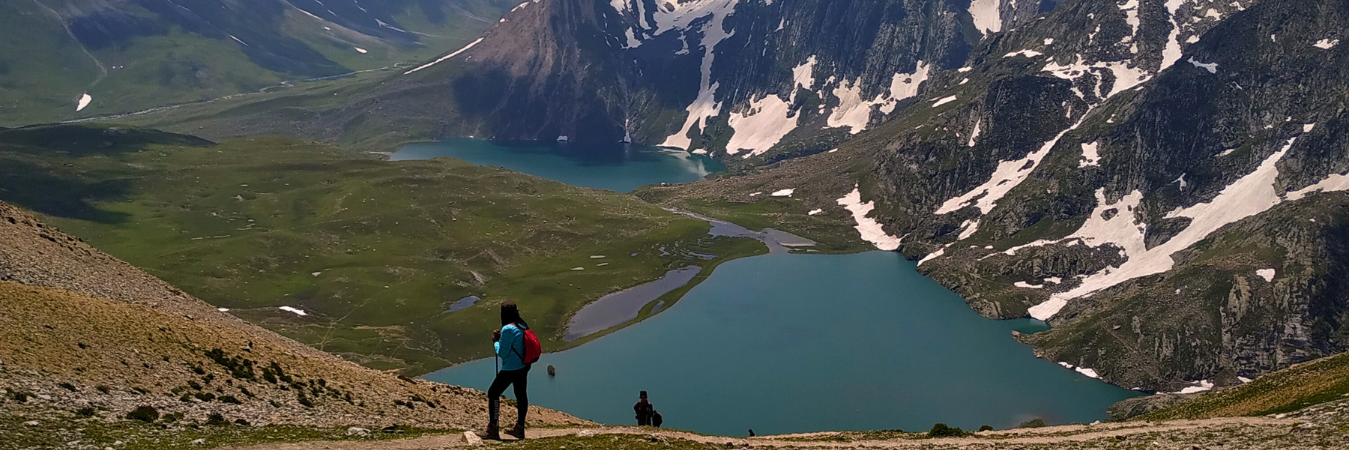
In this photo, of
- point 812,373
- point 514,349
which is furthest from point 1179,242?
point 514,349

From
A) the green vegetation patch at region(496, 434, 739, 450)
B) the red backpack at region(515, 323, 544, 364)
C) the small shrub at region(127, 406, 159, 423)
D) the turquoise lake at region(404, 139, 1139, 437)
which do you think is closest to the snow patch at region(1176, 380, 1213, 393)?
the turquoise lake at region(404, 139, 1139, 437)

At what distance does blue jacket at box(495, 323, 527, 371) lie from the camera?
27844 millimetres

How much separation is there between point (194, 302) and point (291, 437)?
35768 millimetres

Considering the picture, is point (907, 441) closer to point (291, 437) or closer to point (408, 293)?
point (291, 437)

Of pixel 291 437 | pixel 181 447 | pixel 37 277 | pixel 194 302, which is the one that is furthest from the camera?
pixel 194 302

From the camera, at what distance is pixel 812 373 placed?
147125mm

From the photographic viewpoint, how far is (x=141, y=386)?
34.4 metres

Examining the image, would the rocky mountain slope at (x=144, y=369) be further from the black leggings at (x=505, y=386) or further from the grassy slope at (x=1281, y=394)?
the grassy slope at (x=1281, y=394)

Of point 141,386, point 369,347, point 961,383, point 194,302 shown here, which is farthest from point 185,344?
point 961,383

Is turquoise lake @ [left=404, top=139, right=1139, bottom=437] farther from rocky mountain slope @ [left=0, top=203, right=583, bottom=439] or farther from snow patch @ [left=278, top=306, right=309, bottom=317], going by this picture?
rocky mountain slope @ [left=0, top=203, right=583, bottom=439]

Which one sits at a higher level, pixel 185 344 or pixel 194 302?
pixel 194 302

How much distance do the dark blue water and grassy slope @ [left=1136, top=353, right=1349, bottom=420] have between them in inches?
2417

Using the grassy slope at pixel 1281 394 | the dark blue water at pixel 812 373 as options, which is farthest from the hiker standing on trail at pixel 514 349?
the dark blue water at pixel 812 373

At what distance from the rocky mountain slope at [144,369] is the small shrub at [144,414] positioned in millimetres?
59
